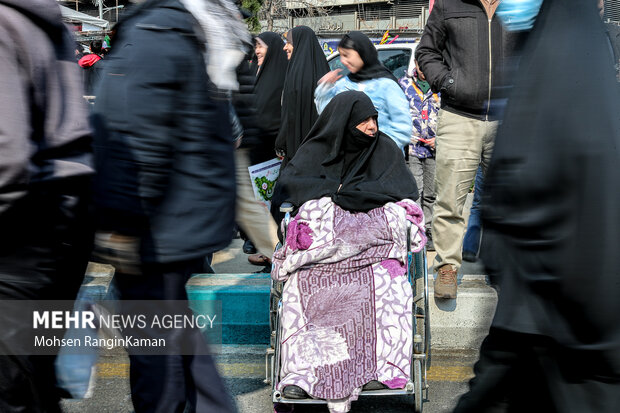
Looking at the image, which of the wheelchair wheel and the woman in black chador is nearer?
the wheelchair wheel

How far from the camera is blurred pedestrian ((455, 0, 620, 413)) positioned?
1.86m

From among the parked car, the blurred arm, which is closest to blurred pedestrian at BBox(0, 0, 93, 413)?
the blurred arm

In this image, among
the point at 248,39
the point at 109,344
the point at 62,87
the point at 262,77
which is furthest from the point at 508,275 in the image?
the point at 262,77

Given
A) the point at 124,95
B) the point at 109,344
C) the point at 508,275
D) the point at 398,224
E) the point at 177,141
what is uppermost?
the point at 124,95

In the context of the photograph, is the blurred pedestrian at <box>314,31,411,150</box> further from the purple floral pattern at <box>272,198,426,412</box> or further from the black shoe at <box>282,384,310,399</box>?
the black shoe at <box>282,384,310,399</box>

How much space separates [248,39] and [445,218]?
2.21 meters

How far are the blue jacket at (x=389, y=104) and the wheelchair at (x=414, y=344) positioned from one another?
3.58 feet

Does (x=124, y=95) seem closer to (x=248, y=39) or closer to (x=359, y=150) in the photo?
(x=248, y=39)

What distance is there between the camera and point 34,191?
2273 mm

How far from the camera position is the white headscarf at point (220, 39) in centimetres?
246

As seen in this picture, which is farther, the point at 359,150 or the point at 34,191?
the point at 359,150

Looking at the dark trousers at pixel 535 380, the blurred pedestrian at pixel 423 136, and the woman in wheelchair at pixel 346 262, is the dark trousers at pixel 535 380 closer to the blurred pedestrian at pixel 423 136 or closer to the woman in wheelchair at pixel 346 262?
A: the woman in wheelchair at pixel 346 262

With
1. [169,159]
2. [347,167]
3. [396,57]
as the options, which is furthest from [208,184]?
[396,57]

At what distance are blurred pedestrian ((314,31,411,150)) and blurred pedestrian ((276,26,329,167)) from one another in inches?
10.4
